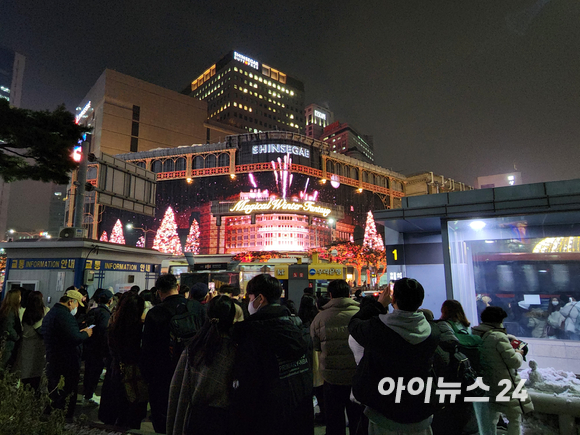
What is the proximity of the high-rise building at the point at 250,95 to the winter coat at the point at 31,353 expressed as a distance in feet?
282

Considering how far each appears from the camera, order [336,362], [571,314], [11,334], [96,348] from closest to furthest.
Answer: [336,362] < [11,334] < [96,348] < [571,314]

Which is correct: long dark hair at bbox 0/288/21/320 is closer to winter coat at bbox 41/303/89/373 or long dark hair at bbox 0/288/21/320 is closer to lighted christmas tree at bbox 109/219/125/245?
winter coat at bbox 41/303/89/373

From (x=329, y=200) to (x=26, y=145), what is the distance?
4795 centimetres

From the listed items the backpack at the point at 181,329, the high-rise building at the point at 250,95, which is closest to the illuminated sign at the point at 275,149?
the high-rise building at the point at 250,95

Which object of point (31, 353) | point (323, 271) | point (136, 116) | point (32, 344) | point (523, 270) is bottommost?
point (31, 353)

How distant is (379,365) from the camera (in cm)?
255

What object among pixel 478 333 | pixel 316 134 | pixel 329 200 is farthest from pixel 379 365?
pixel 316 134

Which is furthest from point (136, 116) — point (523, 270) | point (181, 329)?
point (181, 329)

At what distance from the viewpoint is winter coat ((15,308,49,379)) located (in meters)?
4.92

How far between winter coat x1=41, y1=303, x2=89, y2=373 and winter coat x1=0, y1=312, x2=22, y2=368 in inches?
24.9

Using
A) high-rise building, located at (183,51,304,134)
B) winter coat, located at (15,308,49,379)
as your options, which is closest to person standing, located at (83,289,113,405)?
winter coat, located at (15,308,49,379)

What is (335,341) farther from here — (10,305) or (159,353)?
(10,305)

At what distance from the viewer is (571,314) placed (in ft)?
25.6

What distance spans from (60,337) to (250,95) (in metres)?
98.2
